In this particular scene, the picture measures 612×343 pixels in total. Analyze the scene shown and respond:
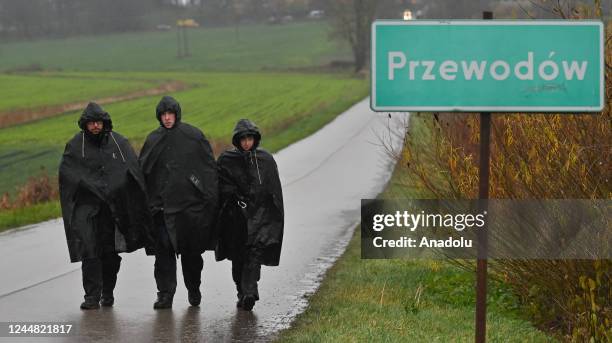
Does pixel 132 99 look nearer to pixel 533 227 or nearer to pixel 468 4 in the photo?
pixel 468 4

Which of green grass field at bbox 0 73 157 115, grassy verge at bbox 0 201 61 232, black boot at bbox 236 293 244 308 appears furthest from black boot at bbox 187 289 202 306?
green grass field at bbox 0 73 157 115

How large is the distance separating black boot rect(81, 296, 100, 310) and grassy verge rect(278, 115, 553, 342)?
5.82 feet

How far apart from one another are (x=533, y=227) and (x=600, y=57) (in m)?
2.91

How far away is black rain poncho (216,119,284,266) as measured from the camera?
32.1 feet

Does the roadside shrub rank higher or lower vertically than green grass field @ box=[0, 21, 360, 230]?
higher

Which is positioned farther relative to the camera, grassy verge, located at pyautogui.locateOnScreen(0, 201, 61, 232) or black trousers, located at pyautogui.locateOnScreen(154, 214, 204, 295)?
grassy verge, located at pyautogui.locateOnScreen(0, 201, 61, 232)

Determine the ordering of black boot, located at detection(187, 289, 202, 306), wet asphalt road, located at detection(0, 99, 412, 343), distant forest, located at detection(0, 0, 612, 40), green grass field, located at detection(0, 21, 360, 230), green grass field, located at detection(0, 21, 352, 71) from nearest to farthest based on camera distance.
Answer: wet asphalt road, located at detection(0, 99, 412, 343) < black boot, located at detection(187, 289, 202, 306) < green grass field, located at detection(0, 21, 360, 230) < distant forest, located at detection(0, 0, 612, 40) < green grass field, located at detection(0, 21, 352, 71)

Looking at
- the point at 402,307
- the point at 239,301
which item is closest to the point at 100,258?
the point at 239,301

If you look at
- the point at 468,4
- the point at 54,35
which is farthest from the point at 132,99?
the point at 54,35

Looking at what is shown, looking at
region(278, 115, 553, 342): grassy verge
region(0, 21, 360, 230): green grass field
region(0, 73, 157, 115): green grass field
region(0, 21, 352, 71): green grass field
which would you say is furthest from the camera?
region(0, 21, 352, 71): green grass field

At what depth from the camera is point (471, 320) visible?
31.0 feet

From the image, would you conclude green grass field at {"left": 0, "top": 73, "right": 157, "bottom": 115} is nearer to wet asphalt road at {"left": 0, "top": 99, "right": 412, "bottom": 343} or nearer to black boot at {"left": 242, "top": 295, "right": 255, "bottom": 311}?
wet asphalt road at {"left": 0, "top": 99, "right": 412, "bottom": 343}

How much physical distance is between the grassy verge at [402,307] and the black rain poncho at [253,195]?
0.71 m

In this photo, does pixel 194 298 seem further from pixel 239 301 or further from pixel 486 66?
pixel 486 66
